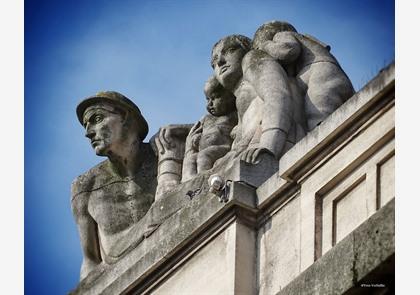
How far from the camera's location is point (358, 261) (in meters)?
19.0

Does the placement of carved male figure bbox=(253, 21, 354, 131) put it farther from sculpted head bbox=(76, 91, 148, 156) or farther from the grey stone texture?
sculpted head bbox=(76, 91, 148, 156)

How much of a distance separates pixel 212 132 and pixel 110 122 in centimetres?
187

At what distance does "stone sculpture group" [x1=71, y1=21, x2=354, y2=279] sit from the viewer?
23.8 meters

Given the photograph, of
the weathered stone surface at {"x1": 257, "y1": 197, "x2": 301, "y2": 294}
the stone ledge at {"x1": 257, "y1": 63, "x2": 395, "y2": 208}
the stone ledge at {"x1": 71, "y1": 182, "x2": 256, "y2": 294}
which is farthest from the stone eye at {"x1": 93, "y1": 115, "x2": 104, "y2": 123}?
the weathered stone surface at {"x1": 257, "y1": 197, "x2": 301, "y2": 294}

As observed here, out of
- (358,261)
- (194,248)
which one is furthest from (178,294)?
(358,261)

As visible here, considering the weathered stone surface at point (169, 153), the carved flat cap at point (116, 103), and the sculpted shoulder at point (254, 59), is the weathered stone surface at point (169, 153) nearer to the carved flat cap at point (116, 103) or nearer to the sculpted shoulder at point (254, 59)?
the carved flat cap at point (116, 103)

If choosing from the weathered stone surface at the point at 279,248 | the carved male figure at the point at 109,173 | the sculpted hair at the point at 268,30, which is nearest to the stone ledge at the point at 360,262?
the weathered stone surface at the point at 279,248

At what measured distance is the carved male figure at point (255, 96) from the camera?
23.4 m

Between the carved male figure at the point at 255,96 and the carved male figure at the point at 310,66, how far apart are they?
18cm

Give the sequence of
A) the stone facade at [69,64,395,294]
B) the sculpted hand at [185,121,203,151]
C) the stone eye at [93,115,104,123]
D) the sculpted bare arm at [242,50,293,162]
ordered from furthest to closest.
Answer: the stone eye at [93,115,104,123] → the sculpted hand at [185,121,203,151] → the sculpted bare arm at [242,50,293,162] → the stone facade at [69,64,395,294]

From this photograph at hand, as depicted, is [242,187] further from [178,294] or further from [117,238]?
[117,238]

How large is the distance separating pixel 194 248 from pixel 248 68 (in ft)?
9.23

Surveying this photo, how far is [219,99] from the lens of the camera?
83.3 ft

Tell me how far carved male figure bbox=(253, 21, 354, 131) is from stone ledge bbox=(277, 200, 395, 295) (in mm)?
4328
